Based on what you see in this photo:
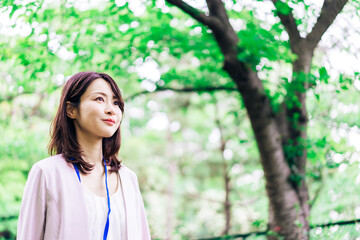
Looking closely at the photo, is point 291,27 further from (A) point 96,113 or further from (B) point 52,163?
(B) point 52,163

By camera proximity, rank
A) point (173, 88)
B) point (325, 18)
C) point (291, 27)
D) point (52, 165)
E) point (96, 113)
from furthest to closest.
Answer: point (173, 88), point (291, 27), point (325, 18), point (96, 113), point (52, 165)

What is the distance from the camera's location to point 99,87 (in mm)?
1860

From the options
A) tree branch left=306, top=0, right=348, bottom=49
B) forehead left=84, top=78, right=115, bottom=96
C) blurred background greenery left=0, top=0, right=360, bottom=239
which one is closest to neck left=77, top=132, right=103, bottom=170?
forehead left=84, top=78, right=115, bottom=96

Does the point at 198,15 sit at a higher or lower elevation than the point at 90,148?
higher

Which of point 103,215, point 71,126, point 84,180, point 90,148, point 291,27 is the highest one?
point 291,27

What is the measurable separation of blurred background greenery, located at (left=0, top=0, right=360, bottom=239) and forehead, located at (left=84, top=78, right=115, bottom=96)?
1.64 metres

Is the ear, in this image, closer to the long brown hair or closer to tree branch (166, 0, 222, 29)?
the long brown hair

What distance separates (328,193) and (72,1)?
16.7ft

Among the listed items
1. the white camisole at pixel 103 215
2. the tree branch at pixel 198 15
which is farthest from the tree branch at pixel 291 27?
the white camisole at pixel 103 215

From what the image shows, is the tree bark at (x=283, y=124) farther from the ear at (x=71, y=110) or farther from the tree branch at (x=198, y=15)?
the ear at (x=71, y=110)

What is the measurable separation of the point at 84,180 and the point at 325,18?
283 centimetres

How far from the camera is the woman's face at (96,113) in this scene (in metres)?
1.81

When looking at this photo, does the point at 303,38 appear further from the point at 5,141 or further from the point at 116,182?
the point at 5,141

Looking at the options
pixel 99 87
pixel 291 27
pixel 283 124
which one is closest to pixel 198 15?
pixel 291 27
